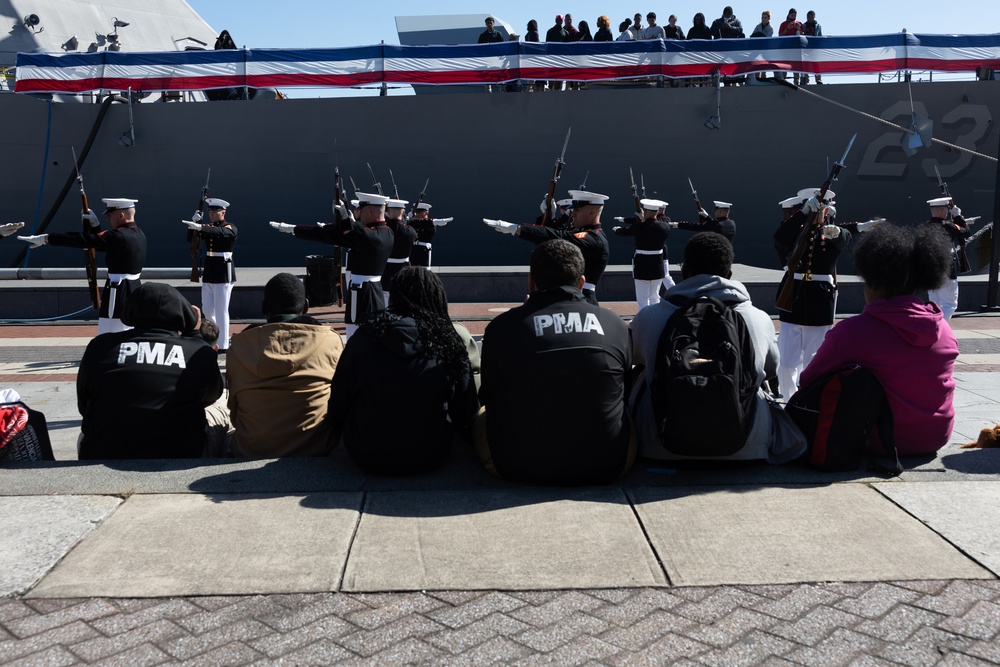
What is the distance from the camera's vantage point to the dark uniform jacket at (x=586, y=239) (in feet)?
21.8

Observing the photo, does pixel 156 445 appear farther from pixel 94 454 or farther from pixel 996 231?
pixel 996 231

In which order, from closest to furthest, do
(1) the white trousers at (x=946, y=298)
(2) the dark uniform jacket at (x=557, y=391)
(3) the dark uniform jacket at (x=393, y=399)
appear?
1. (2) the dark uniform jacket at (x=557, y=391)
2. (3) the dark uniform jacket at (x=393, y=399)
3. (1) the white trousers at (x=946, y=298)

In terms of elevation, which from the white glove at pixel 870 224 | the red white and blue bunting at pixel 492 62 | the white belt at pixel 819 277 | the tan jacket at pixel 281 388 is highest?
the red white and blue bunting at pixel 492 62

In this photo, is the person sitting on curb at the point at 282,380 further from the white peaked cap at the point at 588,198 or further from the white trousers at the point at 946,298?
the white trousers at the point at 946,298

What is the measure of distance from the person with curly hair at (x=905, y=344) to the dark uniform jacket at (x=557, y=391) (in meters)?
0.96

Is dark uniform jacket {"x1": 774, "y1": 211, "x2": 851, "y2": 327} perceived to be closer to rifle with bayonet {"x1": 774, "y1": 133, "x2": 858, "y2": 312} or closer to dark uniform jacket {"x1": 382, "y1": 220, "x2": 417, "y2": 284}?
rifle with bayonet {"x1": 774, "y1": 133, "x2": 858, "y2": 312}

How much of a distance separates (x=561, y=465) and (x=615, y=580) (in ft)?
2.51

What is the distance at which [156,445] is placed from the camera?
415 cm

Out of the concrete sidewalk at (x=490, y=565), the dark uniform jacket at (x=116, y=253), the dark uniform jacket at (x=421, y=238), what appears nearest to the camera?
the concrete sidewalk at (x=490, y=565)

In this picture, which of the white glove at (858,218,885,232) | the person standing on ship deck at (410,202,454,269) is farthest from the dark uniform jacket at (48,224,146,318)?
the white glove at (858,218,885,232)

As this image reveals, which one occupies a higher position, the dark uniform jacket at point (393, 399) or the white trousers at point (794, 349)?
the dark uniform jacket at point (393, 399)

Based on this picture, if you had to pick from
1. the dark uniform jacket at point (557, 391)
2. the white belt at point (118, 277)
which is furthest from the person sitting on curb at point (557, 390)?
the white belt at point (118, 277)

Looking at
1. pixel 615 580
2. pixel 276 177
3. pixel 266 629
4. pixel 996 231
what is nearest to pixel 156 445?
pixel 266 629

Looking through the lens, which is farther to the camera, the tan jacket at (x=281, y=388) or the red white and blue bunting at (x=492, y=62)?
the red white and blue bunting at (x=492, y=62)
